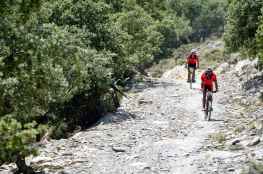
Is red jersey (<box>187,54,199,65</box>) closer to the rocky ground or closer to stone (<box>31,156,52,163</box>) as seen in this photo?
the rocky ground

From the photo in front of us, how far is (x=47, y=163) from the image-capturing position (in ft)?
53.4

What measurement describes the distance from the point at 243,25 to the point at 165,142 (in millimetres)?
14618

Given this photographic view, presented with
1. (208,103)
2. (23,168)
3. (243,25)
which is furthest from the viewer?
(243,25)

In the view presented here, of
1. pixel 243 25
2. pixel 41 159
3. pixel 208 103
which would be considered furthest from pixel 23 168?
pixel 243 25

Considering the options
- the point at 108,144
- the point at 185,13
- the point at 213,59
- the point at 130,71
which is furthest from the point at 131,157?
the point at 185,13

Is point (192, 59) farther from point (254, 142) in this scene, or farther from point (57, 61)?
point (57, 61)

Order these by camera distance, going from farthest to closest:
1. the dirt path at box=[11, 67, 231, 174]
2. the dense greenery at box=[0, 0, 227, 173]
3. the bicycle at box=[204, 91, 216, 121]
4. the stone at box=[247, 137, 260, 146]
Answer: the bicycle at box=[204, 91, 216, 121]
the stone at box=[247, 137, 260, 146]
the dirt path at box=[11, 67, 231, 174]
the dense greenery at box=[0, 0, 227, 173]

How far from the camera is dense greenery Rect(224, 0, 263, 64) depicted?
29.1 metres

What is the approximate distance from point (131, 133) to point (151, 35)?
77.1 ft

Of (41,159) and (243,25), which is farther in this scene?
(243,25)

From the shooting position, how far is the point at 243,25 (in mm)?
30469

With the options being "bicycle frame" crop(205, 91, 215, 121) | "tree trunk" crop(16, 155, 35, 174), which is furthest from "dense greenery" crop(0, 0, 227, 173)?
"bicycle frame" crop(205, 91, 215, 121)

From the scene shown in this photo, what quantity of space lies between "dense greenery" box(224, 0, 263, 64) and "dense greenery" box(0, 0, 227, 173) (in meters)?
6.26

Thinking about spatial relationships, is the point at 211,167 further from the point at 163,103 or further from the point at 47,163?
the point at 163,103
